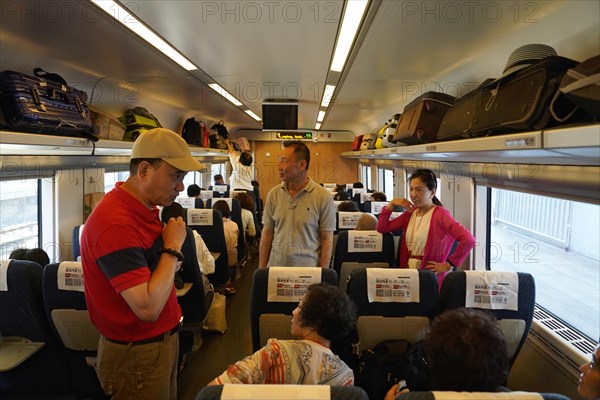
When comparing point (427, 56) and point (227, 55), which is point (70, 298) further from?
point (427, 56)

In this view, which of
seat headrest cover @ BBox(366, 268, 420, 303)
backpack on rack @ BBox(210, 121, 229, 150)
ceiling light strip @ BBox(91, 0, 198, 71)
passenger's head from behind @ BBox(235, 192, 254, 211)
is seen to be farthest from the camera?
backpack on rack @ BBox(210, 121, 229, 150)

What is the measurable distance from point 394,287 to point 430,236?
2.98 ft

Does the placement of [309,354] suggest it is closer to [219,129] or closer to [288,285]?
[288,285]

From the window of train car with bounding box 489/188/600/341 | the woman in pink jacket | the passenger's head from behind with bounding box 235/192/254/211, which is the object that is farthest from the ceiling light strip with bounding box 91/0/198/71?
the window of train car with bounding box 489/188/600/341

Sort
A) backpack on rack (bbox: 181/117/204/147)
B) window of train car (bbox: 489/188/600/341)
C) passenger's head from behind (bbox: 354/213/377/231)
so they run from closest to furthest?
window of train car (bbox: 489/188/600/341), passenger's head from behind (bbox: 354/213/377/231), backpack on rack (bbox: 181/117/204/147)

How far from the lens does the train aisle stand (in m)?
2.98

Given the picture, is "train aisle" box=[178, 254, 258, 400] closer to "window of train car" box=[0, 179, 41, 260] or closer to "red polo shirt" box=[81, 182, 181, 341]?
"red polo shirt" box=[81, 182, 181, 341]

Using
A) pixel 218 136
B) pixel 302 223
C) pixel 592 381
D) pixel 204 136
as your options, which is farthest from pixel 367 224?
pixel 218 136

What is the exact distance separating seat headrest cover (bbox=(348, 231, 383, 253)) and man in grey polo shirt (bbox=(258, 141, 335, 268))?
421 millimetres

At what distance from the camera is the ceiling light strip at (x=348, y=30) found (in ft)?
6.25

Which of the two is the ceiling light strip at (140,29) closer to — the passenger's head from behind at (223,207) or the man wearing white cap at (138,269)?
the man wearing white cap at (138,269)

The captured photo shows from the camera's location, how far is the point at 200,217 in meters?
4.17

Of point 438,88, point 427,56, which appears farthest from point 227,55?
point 438,88

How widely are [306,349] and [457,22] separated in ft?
6.69
